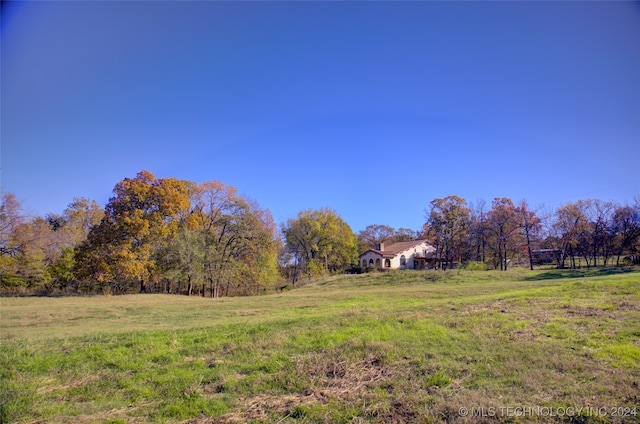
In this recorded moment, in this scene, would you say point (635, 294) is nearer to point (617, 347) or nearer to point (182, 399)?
point (617, 347)

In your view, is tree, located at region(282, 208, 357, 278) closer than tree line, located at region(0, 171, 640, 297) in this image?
No

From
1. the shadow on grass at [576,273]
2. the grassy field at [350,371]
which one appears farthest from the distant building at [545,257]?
the grassy field at [350,371]

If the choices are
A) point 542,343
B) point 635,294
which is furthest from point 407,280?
point 542,343

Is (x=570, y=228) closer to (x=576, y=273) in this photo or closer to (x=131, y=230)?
(x=576, y=273)

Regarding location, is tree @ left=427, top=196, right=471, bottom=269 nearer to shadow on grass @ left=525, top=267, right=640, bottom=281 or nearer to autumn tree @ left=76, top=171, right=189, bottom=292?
shadow on grass @ left=525, top=267, right=640, bottom=281

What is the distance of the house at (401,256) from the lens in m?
67.5

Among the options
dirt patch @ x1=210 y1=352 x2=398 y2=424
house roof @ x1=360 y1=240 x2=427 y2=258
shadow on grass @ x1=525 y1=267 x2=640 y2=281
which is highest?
house roof @ x1=360 y1=240 x2=427 y2=258

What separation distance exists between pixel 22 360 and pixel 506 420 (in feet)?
29.7

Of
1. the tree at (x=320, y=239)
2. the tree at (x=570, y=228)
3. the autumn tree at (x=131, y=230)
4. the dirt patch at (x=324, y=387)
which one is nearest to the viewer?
the dirt patch at (x=324, y=387)

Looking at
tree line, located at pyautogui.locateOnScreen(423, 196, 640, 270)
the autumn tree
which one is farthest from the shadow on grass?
the autumn tree

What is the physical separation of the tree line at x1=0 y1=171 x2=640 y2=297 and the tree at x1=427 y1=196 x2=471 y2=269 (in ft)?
0.50

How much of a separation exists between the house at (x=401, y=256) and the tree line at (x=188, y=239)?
12.5 meters

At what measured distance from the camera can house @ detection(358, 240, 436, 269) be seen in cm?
6750

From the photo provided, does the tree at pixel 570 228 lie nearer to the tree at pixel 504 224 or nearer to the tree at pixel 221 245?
the tree at pixel 504 224
